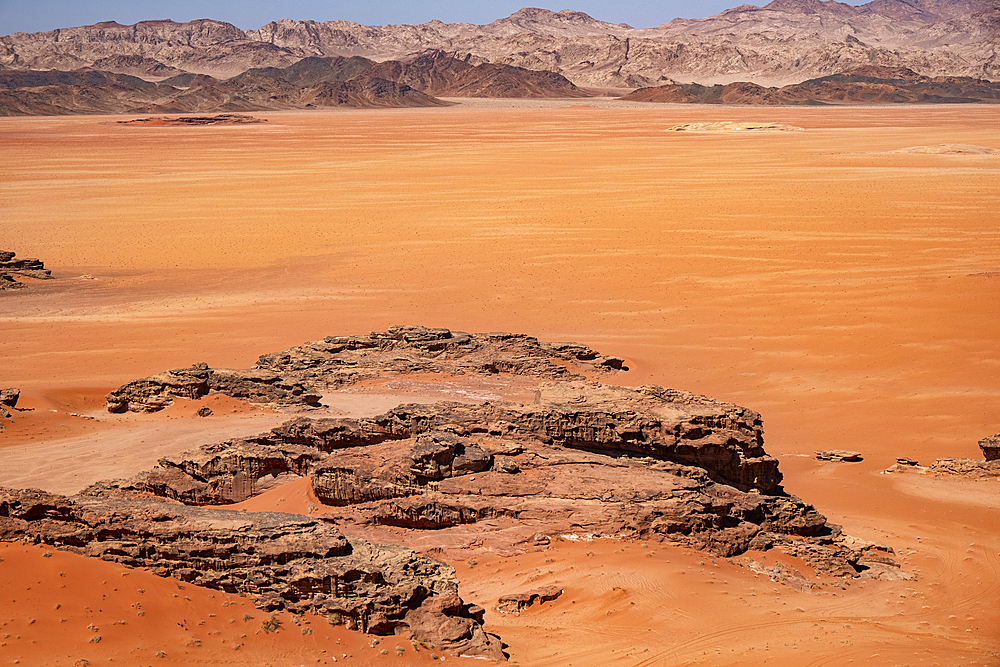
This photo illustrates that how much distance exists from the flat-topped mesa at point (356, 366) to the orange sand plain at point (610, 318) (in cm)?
39

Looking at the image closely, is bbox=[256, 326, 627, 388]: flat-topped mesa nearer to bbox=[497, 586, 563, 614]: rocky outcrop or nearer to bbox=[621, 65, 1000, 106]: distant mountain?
bbox=[497, 586, 563, 614]: rocky outcrop

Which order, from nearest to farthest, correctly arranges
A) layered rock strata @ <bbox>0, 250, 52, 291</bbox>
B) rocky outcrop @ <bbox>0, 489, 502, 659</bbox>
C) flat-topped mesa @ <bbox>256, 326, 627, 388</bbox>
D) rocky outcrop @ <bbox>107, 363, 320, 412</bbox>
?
rocky outcrop @ <bbox>0, 489, 502, 659</bbox> < rocky outcrop @ <bbox>107, 363, 320, 412</bbox> < flat-topped mesa @ <bbox>256, 326, 627, 388</bbox> < layered rock strata @ <bbox>0, 250, 52, 291</bbox>

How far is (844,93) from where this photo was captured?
138m

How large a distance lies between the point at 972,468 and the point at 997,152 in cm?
5149

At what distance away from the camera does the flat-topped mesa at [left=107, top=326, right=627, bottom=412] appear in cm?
1180

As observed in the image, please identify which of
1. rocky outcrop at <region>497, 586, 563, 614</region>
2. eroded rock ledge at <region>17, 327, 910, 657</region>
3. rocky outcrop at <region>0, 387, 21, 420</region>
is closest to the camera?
eroded rock ledge at <region>17, 327, 910, 657</region>

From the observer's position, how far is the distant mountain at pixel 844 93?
436ft

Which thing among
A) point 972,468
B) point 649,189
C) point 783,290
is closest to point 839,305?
point 783,290

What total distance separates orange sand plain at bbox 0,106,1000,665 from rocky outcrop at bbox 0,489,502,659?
0.19 meters

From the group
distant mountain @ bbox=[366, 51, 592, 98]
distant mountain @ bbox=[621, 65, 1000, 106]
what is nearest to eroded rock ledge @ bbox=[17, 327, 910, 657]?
distant mountain @ bbox=[621, 65, 1000, 106]

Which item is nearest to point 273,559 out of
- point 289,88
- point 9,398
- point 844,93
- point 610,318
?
point 9,398

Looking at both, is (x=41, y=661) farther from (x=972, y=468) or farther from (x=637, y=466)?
(x=972, y=468)

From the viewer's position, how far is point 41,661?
16.5 ft

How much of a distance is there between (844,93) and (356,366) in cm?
14043
